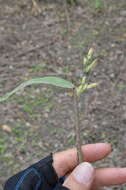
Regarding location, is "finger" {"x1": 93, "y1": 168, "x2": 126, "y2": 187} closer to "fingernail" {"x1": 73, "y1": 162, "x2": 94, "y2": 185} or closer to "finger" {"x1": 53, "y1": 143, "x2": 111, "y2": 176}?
"finger" {"x1": 53, "y1": 143, "x2": 111, "y2": 176}

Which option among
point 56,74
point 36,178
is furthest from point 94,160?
point 56,74

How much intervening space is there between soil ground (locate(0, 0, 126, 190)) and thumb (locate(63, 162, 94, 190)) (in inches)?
33.7

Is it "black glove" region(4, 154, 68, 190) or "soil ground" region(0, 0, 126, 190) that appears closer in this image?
"black glove" region(4, 154, 68, 190)

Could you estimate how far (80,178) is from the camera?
864 mm

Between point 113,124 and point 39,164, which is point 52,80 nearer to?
point 39,164

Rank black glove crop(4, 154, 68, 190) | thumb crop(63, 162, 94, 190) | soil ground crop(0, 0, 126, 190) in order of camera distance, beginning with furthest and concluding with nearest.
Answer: soil ground crop(0, 0, 126, 190) → black glove crop(4, 154, 68, 190) → thumb crop(63, 162, 94, 190)

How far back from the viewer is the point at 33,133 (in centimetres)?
193

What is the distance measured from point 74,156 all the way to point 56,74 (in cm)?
118

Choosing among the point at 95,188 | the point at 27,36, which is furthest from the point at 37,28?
the point at 95,188

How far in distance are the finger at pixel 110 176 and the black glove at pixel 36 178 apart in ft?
0.39

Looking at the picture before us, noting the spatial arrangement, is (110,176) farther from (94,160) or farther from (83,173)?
(83,173)

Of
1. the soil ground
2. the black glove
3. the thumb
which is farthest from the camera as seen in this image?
the soil ground

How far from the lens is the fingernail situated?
857 millimetres

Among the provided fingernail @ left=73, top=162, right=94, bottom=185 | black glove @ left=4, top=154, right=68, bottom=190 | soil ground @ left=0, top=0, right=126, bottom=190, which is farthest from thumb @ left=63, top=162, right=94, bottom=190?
soil ground @ left=0, top=0, right=126, bottom=190
